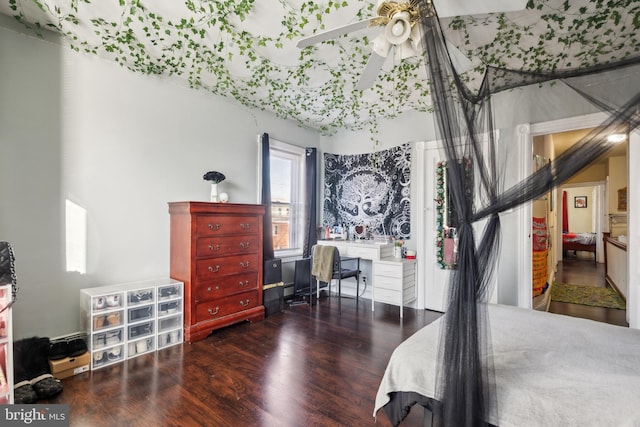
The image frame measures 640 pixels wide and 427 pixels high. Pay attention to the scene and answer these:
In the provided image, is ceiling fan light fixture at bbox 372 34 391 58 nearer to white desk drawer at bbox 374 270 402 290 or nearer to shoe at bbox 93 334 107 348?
white desk drawer at bbox 374 270 402 290

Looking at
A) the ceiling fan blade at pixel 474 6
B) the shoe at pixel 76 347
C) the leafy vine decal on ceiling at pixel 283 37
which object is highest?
the leafy vine decal on ceiling at pixel 283 37

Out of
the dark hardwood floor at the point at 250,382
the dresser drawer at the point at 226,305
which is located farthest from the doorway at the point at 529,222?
the dresser drawer at the point at 226,305

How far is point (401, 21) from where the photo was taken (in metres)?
1.76

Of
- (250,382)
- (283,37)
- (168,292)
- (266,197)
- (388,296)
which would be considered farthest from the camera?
(266,197)

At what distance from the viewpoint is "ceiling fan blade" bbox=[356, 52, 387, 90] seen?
2.09 metres

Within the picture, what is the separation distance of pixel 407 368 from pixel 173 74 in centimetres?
334

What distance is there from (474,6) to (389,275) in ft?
9.43

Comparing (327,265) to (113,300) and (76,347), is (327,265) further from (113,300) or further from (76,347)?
(76,347)

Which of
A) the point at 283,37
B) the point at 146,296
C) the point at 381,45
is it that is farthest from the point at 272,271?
the point at 381,45

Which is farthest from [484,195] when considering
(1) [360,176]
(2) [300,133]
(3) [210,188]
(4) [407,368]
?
(2) [300,133]

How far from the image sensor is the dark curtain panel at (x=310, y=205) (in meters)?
4.61

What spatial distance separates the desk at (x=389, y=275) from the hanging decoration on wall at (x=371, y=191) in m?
0.41

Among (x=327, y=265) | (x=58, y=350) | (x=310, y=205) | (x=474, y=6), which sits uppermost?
(x=474, y=6)

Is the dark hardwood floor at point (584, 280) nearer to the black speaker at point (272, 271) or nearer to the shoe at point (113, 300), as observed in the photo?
the black speaker at point (272, 271)
